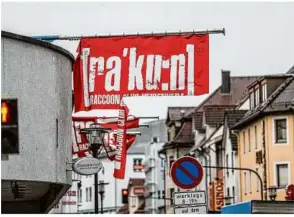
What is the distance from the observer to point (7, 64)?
18828 mm

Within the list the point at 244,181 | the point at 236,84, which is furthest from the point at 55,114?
the point at 236,84

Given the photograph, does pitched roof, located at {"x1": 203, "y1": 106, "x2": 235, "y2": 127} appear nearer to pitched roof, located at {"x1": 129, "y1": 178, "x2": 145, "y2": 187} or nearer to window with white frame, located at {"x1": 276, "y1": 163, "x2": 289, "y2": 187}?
window with white frame, located at {"x1": 276, "y1": 163, "x2": 289, "y2": 187}

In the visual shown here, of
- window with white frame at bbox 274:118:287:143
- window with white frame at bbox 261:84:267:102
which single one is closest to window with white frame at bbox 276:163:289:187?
window with white frame at bbox 274:118:287:143

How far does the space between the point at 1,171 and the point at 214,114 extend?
6651 centimetres

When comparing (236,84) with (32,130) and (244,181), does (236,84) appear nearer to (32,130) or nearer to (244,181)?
(244,181)

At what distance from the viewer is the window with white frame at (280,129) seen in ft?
209

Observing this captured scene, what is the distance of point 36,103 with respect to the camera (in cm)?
1933

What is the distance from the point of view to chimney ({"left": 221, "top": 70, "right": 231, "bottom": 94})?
9112cm

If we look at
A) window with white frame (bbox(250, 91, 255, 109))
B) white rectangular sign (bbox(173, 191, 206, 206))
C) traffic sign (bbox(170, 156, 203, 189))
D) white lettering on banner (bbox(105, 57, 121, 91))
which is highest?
window with white frame (bbox(250, 91, 255, 109))

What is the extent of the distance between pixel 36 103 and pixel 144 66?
2469 millimetres

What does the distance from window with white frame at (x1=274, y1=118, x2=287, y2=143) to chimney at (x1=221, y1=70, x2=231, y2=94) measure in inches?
1061

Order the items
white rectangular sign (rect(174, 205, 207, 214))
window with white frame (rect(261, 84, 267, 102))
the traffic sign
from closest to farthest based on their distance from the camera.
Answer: white rectangular sign (rect(174, 205, 207, 214)), the traffic sign, window with white frame (rect(261, 84, 267, 102))

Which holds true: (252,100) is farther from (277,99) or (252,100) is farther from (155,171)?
(155,171)

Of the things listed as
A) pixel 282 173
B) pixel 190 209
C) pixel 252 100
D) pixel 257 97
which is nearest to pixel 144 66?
pixel 190 209
